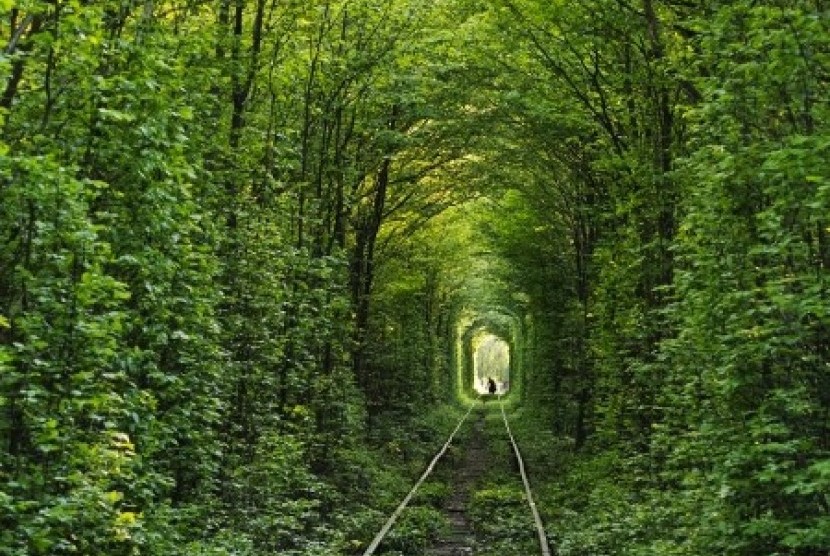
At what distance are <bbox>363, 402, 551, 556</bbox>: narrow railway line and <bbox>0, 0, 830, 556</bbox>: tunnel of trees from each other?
0.45m

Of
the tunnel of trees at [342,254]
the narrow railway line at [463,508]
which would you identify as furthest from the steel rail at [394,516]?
the tunnel of trees at [342,254]

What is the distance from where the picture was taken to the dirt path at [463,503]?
507 inches

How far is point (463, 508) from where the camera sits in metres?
17.0

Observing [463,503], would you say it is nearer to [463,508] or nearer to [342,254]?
[463,508]

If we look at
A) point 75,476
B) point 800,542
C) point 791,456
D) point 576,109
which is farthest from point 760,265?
point 576,109

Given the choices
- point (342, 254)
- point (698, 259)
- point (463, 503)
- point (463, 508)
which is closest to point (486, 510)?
point (463, 508)

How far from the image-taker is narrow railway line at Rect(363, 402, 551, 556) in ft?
40.9

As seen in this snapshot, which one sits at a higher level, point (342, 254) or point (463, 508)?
point (342, 254)

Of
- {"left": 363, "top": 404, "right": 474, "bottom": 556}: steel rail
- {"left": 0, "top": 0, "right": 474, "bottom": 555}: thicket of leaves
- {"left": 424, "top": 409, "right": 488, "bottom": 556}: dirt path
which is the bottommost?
{"left": 424, "top": 409, "right": 488, "bottom": 556}: dirt path

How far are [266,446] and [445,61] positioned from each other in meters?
A: 9.96

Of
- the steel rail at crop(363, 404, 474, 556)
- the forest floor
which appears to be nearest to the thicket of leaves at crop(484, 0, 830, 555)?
the forest floor

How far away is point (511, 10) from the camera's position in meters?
16.4

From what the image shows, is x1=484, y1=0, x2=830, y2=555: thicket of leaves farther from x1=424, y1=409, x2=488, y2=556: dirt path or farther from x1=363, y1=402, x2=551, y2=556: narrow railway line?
x1=424, y1=409, x2=488, y2=556: dirt path

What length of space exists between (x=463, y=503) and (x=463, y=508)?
0.76 m
